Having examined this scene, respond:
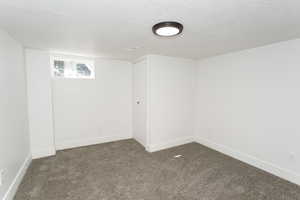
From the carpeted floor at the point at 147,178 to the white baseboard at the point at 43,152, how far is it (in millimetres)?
138

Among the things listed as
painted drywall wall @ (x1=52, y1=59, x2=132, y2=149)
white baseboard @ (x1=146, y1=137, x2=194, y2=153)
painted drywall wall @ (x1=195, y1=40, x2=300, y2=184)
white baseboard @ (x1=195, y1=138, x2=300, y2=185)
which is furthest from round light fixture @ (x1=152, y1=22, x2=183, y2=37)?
white baseboard @ (x1=195, y1=138, x2=300, y2=185)

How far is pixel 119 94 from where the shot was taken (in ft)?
13.2

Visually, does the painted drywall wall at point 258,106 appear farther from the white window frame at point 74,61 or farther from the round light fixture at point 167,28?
the white window frame at point 74,61

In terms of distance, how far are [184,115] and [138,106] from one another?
1239 millimetres

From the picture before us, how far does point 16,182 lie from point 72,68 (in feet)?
7.90

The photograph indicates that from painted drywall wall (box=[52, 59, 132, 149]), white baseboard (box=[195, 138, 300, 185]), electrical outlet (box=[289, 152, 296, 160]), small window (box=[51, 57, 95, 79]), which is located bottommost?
white baseboard (box=[195, 138, 300, 185])

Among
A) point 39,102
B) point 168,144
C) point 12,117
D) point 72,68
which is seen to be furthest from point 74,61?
point 168,144

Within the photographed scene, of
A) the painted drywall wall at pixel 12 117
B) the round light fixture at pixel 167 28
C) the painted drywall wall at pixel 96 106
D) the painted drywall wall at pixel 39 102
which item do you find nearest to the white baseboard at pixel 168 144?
the painted drywall wall at pixel 96 106

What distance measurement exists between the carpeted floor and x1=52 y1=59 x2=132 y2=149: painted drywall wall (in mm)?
512

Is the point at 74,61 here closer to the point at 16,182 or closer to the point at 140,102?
the point at 140,102

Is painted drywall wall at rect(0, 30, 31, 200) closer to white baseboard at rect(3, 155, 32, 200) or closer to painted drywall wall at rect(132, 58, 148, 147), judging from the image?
white baseboard at rect(3, 155, 32, 200)

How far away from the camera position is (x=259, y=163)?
2.64 metres

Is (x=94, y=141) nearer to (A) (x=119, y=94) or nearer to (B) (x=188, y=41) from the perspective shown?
(A) (x=119, y=94)

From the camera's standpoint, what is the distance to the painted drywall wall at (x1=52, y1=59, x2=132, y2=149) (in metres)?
3.40
